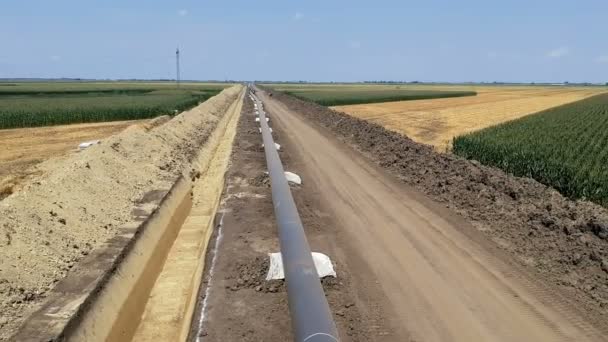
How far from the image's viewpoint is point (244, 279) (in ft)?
23.6

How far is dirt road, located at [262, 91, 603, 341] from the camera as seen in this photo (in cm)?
572

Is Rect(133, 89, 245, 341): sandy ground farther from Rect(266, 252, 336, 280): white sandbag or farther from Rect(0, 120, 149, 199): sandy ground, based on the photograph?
Rect(0, 120, 149, 199): sandy ground

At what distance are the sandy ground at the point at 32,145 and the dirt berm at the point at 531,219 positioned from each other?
10506 mm

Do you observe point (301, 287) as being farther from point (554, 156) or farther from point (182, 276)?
point (554, 156)

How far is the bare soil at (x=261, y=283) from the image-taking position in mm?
5738

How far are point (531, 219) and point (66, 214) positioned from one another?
345 inches

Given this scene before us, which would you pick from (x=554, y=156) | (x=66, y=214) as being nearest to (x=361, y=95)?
(x=554, y=156)

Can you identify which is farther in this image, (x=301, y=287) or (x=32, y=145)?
(x=32, y=145)

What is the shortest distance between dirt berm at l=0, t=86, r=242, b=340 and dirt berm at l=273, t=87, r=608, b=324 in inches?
268

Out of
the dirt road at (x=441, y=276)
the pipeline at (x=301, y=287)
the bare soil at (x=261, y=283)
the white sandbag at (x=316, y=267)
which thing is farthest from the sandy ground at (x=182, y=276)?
the dirt road at (x=441, y=276)

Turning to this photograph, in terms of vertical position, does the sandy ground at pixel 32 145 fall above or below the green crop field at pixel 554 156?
below

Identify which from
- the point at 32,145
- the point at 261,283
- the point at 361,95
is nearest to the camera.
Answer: the point at 261,283

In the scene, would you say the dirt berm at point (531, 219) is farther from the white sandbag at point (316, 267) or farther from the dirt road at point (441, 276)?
the white sandbag at point (316, 267)

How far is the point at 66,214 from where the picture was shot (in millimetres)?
8180
